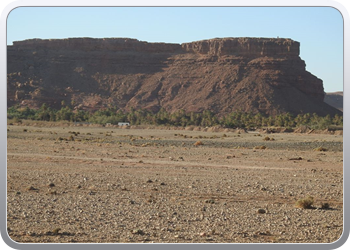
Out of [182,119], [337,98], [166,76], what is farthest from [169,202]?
[166,76]

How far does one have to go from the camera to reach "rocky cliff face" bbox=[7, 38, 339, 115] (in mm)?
113250

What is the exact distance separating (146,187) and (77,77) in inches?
4564

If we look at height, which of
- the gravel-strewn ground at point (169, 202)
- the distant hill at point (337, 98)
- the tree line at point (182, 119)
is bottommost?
the tree line at point (182, 119)

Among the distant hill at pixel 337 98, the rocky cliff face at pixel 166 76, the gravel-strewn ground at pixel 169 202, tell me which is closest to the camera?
the distant hill at pixel 337 98

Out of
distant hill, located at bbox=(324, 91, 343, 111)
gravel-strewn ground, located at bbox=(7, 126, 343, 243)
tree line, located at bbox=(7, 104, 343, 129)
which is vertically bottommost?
tree line, located at bbox=(7, 104, 343, 129)

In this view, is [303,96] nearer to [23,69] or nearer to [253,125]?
[253,125]

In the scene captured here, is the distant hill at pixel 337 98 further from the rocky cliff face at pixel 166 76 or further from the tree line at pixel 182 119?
the rocky cliff face at pixel 166 76

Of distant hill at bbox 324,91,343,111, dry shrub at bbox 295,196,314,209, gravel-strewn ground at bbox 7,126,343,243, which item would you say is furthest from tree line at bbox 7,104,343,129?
dry shrub at bbox 295,196,314,209

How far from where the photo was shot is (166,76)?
129 metres

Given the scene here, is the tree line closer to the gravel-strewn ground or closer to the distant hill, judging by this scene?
the distant hill

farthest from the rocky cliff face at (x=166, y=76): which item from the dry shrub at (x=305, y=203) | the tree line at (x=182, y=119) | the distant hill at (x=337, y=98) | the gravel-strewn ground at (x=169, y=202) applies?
the dry shrub at (x=305, y=203)

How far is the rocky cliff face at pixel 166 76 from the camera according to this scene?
11325cm
